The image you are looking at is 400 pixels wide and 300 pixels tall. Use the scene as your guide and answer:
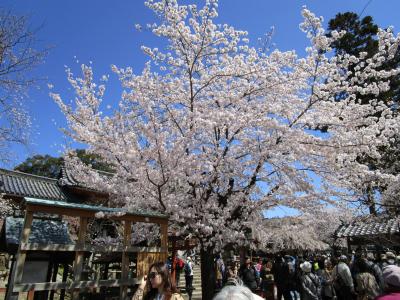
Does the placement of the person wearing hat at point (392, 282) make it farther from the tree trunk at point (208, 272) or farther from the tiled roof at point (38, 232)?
the tiled roof at point (38, 232)

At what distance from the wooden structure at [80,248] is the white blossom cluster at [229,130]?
78 centimetres

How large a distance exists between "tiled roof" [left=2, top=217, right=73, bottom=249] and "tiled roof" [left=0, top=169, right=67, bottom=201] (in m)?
10.9

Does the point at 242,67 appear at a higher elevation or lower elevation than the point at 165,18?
Answer: lower

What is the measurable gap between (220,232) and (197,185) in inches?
40.7

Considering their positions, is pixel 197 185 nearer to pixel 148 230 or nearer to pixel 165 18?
pixel 148 230

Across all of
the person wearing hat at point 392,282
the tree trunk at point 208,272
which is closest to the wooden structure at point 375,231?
the tree trunk at point 208,272

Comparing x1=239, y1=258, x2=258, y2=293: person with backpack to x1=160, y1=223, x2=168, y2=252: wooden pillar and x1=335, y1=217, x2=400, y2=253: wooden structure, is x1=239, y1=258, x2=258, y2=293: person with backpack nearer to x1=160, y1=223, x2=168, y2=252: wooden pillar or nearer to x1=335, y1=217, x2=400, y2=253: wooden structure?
x1=160, y1=223, x2=168, y2=252: wooden pillar

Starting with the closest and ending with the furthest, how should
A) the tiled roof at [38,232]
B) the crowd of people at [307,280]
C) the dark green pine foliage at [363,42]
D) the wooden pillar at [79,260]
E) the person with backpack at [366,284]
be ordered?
the crowd of people at [307,280], the wooden pillar at [79,260], the tiled roof at [38,232], the person with backpack at [366,284], the dark green pine foliage at [363,42]

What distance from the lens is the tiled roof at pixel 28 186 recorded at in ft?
52.3

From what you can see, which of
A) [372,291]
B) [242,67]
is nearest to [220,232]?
[372,291]

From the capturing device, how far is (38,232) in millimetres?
5531

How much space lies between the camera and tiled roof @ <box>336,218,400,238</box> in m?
12.0

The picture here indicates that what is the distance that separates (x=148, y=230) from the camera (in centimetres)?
739

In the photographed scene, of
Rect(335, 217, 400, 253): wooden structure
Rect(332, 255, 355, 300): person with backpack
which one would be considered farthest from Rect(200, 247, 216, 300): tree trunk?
Rect(335, 217, 400, 253): wooden structure
